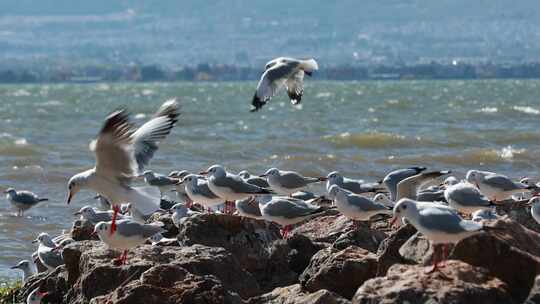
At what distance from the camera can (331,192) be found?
9328 mm

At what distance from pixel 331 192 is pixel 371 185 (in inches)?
53.6

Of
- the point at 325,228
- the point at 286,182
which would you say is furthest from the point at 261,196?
the point at 286,182

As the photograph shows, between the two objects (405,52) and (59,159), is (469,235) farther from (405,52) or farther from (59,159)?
(405,52)

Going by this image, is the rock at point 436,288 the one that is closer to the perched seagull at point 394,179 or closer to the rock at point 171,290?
the rock at point 171,290

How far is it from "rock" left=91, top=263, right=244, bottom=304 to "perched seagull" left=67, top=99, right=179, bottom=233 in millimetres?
1161

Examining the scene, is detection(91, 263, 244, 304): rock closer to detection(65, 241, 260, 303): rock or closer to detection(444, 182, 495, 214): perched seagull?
detection(65, 241, 260, 303): rock

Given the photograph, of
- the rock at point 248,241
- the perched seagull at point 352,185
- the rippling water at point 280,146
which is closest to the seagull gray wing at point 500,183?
the perched seagull at point 352,185

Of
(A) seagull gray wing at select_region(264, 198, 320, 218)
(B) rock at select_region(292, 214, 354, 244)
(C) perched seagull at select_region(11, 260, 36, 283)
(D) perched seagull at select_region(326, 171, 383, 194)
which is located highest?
(A) seagull gray wing at select_region(264, 198, 320, 218)

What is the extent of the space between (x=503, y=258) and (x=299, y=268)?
2.01m

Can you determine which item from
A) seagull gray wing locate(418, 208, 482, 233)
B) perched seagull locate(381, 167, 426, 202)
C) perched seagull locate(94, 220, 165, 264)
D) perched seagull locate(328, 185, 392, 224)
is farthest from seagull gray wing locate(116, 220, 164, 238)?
perched seagull locate(381, 167, 426, 202)

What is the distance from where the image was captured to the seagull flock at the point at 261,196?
6657 mm

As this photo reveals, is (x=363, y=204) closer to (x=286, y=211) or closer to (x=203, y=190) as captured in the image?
(x=286, y=211)

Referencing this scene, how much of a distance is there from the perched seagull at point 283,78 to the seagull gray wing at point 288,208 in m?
1.96

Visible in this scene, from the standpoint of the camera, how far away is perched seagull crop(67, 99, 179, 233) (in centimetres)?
732
